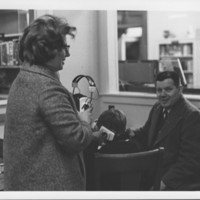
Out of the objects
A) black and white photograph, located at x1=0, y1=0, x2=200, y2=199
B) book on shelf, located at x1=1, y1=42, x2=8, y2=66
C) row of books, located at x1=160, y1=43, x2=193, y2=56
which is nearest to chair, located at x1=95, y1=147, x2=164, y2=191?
black and white photograph, located at x1=0, y1=0, x2=200, y2=199

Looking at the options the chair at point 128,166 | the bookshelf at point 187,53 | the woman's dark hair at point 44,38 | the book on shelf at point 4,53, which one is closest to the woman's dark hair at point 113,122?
the chair at point 128,166

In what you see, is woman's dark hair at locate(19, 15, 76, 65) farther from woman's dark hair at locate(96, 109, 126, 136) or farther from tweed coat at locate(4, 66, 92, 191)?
woman's dark hair at locate(96, 109, 126, 136)

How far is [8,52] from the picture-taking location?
12.6 ft

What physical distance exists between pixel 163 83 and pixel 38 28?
47.0 inches

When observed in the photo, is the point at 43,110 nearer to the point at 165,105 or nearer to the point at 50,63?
the point at 50,63

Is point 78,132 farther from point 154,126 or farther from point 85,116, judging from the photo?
point 154,126

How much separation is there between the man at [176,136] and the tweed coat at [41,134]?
0.87 metres

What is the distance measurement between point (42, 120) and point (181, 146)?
104cm

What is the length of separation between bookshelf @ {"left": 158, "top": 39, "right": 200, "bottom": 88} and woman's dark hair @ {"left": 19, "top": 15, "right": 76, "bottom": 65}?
5586 millimetres

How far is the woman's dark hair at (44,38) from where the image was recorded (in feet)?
4.59

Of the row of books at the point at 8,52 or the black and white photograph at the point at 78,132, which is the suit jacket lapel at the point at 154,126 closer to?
the black and white photograph at the point at 78,132

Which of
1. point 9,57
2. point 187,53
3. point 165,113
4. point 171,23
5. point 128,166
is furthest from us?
point 171,23

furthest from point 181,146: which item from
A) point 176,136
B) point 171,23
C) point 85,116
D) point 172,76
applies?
point 171,23

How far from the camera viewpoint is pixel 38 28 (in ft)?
4.62
